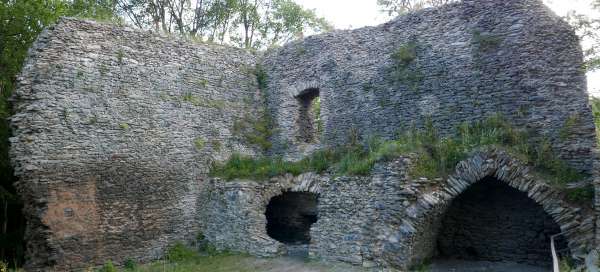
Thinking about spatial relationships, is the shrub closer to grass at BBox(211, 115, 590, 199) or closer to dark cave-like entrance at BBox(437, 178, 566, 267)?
grass at BBox(211, 115, 590, 199)

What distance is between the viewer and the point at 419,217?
335 inches

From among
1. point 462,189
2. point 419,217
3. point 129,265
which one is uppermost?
point 462,189

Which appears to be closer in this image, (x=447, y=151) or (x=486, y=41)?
(x=447, y=151)

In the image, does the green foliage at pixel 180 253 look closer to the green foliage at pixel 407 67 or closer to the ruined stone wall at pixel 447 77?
the ruined stone wall at pixel 447 77

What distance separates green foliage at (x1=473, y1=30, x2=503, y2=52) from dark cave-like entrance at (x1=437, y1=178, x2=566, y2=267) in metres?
2.82

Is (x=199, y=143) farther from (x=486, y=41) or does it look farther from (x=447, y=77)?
(x=486, y=41)

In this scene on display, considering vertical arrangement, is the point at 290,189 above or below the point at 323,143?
below

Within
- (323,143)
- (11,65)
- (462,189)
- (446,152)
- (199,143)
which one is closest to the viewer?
(462,189)

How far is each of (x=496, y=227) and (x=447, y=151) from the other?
196 cm

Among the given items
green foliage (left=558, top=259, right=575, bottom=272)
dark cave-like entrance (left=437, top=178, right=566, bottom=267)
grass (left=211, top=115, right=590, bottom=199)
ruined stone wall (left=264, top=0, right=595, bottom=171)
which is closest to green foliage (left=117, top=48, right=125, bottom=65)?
grass (left=211, top=115, right=590, bottom=199)

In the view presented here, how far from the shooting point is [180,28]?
2345 centimetres

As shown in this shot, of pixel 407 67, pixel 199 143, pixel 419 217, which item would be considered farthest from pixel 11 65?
pixel 419 217

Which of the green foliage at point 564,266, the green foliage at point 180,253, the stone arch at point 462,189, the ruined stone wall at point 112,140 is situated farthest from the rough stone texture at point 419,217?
the ruined stone wall at point 112,140

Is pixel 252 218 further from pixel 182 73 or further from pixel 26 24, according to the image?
pixel 26 24
